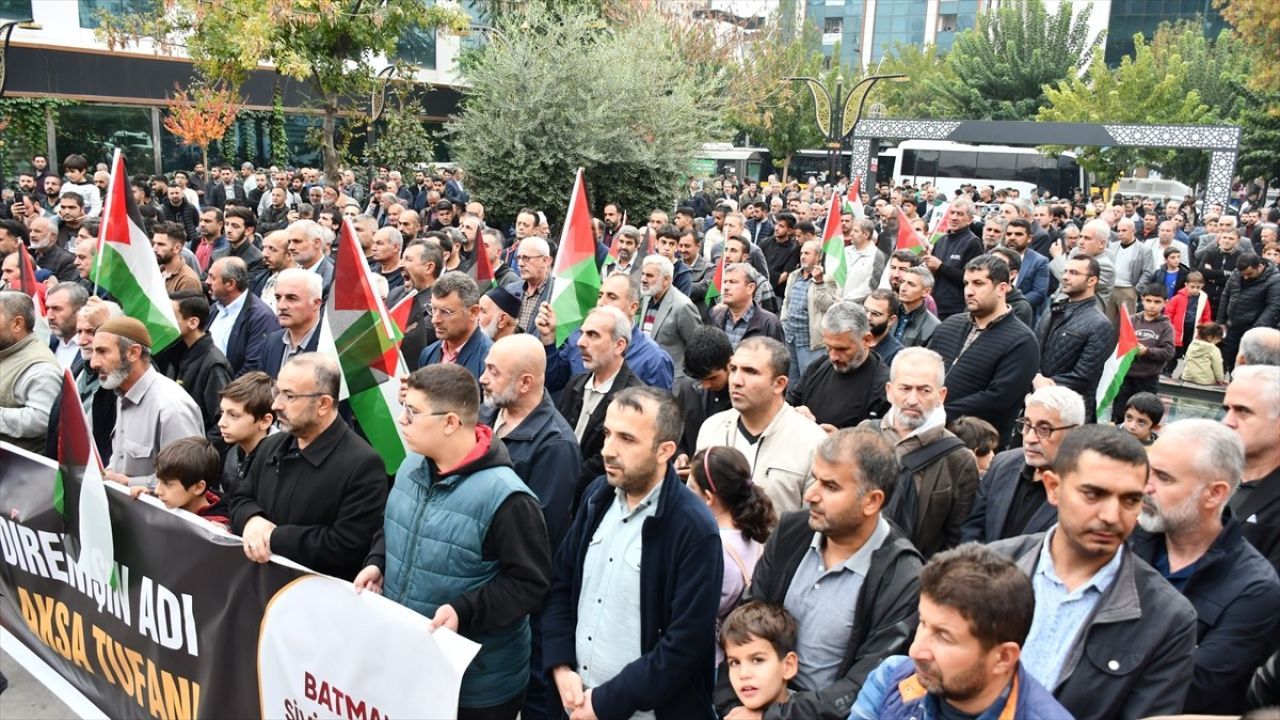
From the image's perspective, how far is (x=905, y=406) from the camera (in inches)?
175

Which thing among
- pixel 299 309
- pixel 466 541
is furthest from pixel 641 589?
pixel 299 309

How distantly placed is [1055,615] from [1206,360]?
828cm

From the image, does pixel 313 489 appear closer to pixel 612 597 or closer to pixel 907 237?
pixel 612 597

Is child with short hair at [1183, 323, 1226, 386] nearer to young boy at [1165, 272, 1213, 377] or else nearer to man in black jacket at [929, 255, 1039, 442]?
young boy at [1165, 272, 1213, 377]

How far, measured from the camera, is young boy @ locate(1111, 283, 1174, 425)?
8.30 meters

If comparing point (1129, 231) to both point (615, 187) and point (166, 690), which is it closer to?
point (615, 187)

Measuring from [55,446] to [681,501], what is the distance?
3536mm

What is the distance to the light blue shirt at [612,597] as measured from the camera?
3.53 m

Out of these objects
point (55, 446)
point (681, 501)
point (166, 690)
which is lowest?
point (166, 690)

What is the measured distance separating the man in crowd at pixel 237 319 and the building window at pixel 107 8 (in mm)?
23236

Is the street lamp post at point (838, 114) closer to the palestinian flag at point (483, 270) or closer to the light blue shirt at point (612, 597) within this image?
the palestinian flag at point (483, 270)

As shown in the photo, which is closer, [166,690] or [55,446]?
[166,690]

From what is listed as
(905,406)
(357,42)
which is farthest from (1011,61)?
(905,406)

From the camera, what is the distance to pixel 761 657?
3215 millimetres
